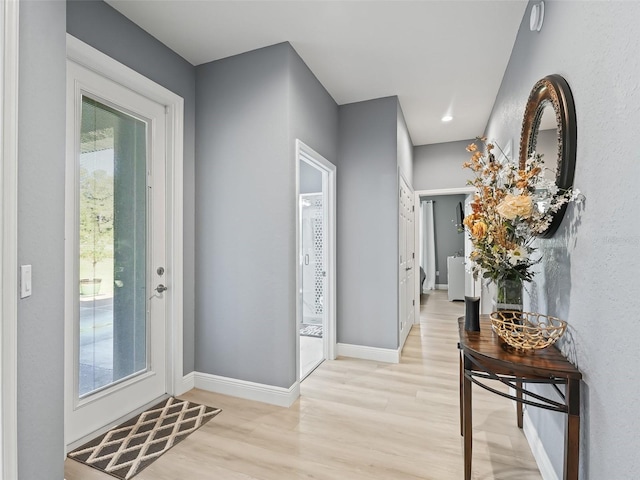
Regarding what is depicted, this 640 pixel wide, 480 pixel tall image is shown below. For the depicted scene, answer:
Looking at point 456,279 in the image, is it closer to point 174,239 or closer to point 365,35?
point 365,35

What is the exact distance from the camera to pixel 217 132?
276 centimetres

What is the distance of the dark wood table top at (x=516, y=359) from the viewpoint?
1.28 metres

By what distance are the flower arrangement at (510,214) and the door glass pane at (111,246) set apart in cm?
223

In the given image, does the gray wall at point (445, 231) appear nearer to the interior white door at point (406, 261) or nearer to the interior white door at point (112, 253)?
the interior white door at point (406, 261)

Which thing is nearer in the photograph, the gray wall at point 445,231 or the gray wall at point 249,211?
the gray wall at point 249,211

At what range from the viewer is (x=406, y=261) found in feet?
13.8

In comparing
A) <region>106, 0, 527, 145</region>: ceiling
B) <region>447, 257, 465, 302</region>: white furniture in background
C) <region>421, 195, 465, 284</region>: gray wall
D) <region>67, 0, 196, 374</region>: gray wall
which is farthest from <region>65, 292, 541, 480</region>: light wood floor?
<region>421, 195, 465, 284</region>: gray wall

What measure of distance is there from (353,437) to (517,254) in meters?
1.48

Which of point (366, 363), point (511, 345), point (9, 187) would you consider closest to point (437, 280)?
point (366, 363)

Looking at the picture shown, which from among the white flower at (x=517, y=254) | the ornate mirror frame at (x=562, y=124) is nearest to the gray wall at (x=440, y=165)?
the ornate mirror frame at (x=562, y=124)

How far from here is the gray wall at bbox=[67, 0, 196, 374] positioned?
1987mm

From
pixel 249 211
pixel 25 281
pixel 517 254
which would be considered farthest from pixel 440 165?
pixel 25 281

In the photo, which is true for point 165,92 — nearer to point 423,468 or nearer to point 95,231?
point 95,231

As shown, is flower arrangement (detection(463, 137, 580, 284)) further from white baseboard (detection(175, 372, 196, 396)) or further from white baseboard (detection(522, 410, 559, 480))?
white baseboard (detection(175, 372, 196, 396))
